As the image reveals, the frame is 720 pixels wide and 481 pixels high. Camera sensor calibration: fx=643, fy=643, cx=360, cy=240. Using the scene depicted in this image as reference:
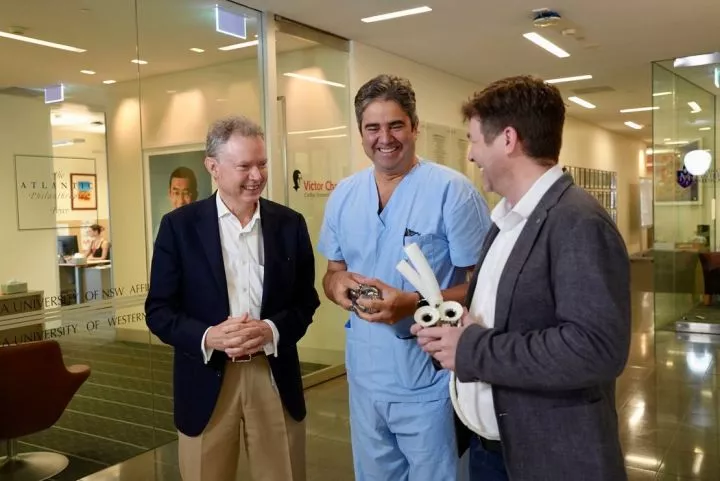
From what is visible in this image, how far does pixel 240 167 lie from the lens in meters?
2.05

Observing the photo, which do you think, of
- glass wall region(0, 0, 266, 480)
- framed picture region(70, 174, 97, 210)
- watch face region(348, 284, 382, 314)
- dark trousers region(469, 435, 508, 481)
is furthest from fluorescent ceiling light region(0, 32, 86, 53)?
dark trousers region(469, 435, 508, 481)

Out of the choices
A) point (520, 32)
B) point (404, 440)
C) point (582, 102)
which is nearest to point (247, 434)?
point (404, 440)

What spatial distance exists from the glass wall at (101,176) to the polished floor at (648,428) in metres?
0.42

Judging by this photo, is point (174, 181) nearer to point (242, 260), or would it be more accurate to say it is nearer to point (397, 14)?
point (397, 14)

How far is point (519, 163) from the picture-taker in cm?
143

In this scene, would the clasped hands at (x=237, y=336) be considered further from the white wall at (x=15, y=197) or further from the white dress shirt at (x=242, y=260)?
the white wall at (x=15, y=197)

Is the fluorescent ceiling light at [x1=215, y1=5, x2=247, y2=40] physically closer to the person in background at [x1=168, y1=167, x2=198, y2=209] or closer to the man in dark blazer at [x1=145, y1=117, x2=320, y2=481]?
the person in background at [x1=168, y1=167, x2=198, y2=209]

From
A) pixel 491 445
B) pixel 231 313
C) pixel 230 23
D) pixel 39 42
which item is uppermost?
pixel 230 23

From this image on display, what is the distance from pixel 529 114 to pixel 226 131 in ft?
3.46

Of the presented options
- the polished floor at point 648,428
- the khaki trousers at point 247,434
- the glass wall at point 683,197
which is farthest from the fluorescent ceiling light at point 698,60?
the khaki trousers at point 247,434

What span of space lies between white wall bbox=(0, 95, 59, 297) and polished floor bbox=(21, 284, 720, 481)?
131 cm

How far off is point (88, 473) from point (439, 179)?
10.7 ft

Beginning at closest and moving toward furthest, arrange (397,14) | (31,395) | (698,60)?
(31,395) → (397,14) → (698,60)

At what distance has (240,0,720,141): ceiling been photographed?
5.42 meters
